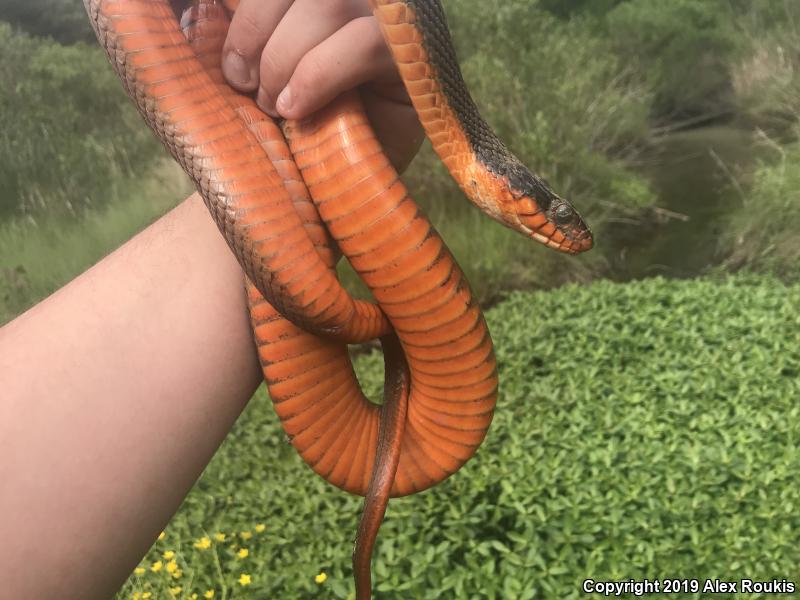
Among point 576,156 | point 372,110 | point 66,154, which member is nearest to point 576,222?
point 372,110

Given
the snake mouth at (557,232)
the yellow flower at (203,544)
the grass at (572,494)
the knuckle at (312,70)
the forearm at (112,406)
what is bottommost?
the grass at (572,494)

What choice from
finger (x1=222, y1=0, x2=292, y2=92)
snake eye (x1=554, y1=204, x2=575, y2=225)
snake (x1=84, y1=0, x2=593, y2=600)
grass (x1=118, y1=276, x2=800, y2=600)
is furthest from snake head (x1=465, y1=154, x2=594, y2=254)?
grass (x1=118, y1=276, x2=800, y2=600)

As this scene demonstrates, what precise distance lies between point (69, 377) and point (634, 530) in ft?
8.55

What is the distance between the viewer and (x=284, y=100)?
108 centimetres

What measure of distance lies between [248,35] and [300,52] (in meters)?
0.09

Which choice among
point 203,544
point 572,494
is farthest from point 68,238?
point 572,494

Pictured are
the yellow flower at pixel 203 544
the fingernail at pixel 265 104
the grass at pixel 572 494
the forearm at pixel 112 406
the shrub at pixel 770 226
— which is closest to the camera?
the forearm at pixel 112 406

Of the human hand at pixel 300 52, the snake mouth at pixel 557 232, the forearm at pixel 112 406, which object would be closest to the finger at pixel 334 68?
the human hand at pixel 300 52

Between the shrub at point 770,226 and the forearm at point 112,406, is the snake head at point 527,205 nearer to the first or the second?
the forearm at point 112,406

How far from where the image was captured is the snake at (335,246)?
1078 mm

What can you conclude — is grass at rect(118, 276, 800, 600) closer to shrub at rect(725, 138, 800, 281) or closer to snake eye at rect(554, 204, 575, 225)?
snake eye at rect(554, 204, 575, 225)

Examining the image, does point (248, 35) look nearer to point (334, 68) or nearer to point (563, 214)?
point (334, 68)

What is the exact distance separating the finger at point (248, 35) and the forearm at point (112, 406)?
32 cm

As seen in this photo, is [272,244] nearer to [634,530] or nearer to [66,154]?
[634,530]
